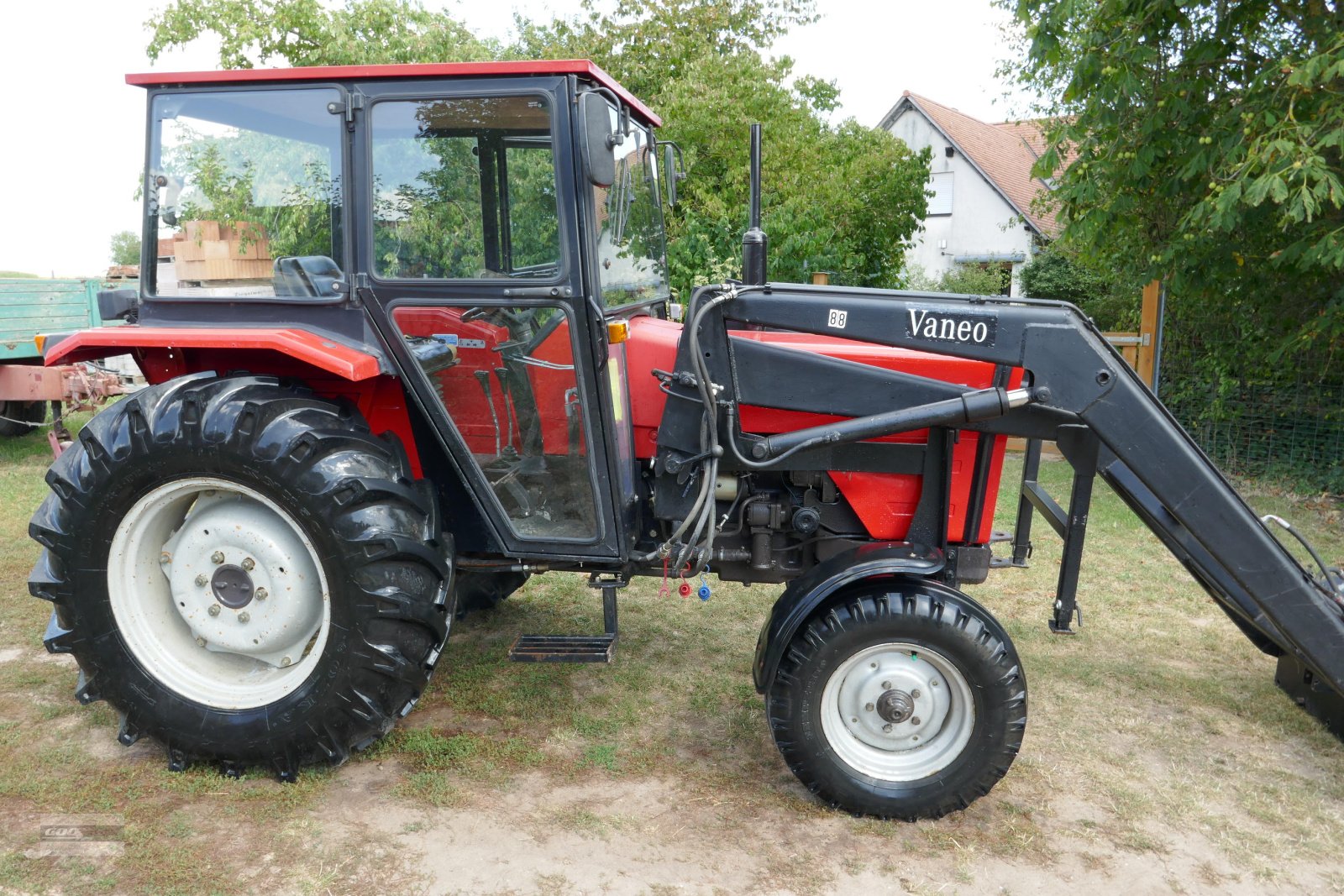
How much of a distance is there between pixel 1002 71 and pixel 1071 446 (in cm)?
1497

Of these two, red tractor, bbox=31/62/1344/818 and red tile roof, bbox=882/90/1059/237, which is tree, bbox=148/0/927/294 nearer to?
red tractor, bbox=31/62/1344/818

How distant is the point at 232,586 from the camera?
10.7 feet

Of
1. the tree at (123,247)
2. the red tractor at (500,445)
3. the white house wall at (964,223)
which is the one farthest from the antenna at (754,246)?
the white house wall at (964,223)

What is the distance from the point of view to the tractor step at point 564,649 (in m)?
3.45

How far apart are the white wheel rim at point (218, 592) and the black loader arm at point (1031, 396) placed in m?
1.47

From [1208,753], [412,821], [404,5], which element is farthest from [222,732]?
[404,5]

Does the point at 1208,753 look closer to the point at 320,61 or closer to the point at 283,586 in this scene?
the point at 283,586

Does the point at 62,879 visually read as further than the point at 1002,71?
No

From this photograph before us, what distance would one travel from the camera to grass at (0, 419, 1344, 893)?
281 centimetres

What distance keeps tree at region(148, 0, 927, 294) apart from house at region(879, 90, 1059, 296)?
925 centimetres

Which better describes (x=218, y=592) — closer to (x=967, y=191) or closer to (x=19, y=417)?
(x=19, y=417)

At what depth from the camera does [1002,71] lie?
53.0 feet

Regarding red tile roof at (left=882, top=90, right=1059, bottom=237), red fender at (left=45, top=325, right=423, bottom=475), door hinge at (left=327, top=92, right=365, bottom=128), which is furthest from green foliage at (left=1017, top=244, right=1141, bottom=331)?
door hinge at (left=327, top=92, right=365, bottom=128)

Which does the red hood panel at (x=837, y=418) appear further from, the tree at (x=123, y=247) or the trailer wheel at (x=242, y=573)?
the tree at (x=123, y=247)
